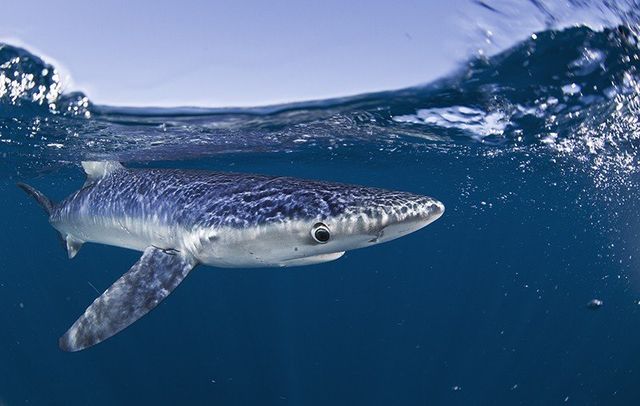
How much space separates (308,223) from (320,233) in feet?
0.55

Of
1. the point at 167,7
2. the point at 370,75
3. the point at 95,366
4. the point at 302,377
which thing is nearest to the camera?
the point at 167,7

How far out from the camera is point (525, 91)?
1085 centimetres

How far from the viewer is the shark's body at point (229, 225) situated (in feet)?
12.3

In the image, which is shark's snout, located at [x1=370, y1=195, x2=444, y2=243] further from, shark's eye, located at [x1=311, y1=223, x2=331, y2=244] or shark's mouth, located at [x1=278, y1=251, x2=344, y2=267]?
shark's mouth, located at [x1=278, y1=251, x2=344, y2=267]

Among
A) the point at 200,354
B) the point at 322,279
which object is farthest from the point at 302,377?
the point at 322,279

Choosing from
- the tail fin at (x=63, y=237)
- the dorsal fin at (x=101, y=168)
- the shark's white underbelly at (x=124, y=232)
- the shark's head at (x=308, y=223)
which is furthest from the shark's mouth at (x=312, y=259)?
the tail fin at (x=63, y=237)

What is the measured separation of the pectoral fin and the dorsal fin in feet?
10.0

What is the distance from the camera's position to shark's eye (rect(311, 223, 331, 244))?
147 inches

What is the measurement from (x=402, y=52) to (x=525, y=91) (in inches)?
185

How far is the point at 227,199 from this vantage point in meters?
4.79

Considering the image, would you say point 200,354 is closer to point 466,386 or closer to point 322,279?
point 466,386

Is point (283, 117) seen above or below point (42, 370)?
above

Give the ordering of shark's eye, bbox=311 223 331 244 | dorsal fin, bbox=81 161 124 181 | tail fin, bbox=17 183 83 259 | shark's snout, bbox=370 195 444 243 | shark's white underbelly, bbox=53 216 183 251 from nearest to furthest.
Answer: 1. shark's snout, bbox=370 195 444 243
2. shark's eye, bbox=311 223 331 244
3. shark's white underbelly, bbox=53 216 183 251
4. dorsal fin, bbox=81 161 124 181
5. tail fin, bbox=17 183 83 259

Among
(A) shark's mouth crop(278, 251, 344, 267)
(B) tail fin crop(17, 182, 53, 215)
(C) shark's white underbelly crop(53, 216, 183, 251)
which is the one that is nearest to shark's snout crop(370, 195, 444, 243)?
(A) shark's mouth crop(278, 251, 344, 267)
